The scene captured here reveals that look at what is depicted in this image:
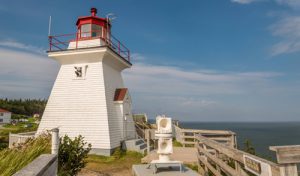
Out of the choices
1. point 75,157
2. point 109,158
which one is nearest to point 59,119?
point 109,158

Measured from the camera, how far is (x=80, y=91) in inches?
550

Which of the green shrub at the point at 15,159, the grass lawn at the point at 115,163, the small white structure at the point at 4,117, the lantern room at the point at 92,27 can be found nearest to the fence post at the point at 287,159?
the green shrub at the point at 15,159

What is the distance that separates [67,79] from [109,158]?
5.47 m

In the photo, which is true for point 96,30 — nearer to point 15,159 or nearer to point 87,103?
point 87,103

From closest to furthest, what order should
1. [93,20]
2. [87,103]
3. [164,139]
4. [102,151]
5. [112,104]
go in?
[164,139], [102,151], [87,103], [112,104], [93,20]

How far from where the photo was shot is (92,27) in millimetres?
14977

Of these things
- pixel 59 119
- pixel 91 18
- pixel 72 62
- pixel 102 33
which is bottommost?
pixel 59 119

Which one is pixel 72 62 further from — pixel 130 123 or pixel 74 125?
pixel 130 123

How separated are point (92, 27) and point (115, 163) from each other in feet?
27.7

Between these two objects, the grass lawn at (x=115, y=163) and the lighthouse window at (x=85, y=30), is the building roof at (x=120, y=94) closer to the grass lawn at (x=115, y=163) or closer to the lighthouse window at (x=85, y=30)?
the grass lawn at (x=115, y=163)

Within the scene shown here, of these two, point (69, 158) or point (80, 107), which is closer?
point (69, 158)

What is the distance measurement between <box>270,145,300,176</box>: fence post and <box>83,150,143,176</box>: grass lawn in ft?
25.4

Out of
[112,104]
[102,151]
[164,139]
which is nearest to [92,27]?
[112,104]

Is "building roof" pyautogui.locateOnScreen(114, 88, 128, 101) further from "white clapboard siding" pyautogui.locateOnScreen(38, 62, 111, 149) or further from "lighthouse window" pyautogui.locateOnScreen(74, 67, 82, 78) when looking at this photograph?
"lighthouse window" pyautogui.locateOnScreen(74, 67, 82, 78)
